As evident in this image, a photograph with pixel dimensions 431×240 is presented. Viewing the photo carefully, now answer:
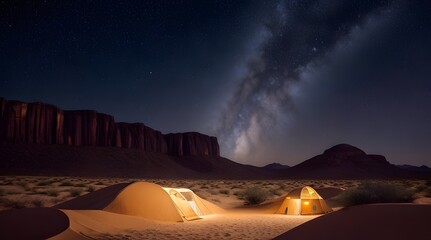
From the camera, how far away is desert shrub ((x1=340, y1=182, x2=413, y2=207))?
2019cm

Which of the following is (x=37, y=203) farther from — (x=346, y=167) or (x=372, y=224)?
(x=346, y=167)

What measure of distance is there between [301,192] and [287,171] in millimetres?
114095

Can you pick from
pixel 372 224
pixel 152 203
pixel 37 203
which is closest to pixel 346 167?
pixel 37 203

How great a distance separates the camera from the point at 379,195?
2053 cm

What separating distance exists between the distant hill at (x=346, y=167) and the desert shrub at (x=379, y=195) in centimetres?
9786

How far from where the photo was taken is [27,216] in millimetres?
10742

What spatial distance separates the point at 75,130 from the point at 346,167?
8329 cm

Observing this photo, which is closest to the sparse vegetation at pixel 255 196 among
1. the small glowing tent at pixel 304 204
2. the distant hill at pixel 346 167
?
the small glowing tent at pixel 304 204

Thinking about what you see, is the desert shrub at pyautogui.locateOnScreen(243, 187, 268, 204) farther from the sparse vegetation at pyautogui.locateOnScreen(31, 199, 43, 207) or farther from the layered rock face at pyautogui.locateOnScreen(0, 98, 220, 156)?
the layered rock face at pyautogui.locateOnScreen(0, 98, 220, 156)

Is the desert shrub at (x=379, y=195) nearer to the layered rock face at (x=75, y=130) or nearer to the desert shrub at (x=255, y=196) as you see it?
the desert shrub at (x=255, y=196)

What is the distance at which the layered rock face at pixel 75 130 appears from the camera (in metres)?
86.8

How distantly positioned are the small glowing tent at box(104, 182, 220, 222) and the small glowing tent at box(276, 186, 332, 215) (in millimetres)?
5549

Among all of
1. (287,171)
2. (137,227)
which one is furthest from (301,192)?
(287,171)

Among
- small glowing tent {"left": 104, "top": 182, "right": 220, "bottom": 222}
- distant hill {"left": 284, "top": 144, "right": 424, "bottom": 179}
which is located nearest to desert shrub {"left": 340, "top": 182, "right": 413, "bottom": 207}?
small glowing tent {"left": 104, "top": 182, "right": 220, "bottom": 222}
